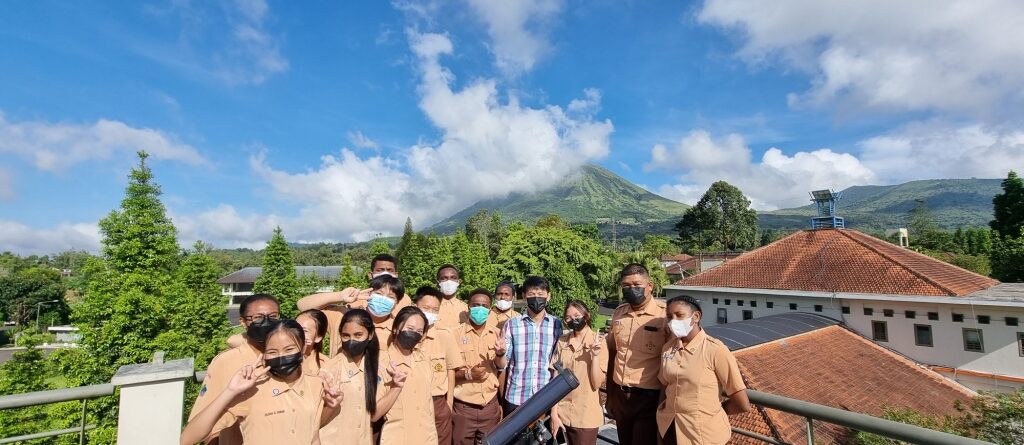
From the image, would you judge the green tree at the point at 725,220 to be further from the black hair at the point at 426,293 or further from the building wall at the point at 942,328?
the black hair at the point at 426,293

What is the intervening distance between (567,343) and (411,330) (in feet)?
4.84

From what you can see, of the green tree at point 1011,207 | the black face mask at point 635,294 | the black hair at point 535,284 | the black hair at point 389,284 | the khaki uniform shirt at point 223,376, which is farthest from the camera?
the green tree at point 1011,207

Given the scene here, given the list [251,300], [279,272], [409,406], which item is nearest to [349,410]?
[409,406]

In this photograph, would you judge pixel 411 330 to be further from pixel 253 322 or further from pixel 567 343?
pixel 567 343

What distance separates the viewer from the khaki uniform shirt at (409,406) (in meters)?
2.79

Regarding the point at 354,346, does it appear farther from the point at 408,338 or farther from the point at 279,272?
the point at 279,272

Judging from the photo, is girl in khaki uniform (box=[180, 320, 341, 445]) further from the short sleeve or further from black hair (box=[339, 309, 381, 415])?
the short sleeve

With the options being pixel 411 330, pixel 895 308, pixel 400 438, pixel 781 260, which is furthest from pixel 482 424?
pixel 781 260

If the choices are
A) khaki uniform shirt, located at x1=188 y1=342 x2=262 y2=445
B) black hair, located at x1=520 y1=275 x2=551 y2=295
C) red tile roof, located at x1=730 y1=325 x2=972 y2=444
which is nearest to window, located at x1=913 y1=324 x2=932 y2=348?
red tile roof, located at x1=730 y1=325 x2=972 y2=444

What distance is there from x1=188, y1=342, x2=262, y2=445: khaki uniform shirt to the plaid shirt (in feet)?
6.16

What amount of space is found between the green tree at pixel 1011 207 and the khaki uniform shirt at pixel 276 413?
49.8 metres

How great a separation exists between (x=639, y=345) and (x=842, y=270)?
21645mm

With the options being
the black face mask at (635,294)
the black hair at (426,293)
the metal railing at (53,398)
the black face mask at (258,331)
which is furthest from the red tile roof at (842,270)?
the metal railing at (53,398)

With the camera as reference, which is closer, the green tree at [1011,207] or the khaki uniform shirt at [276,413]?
the khaki uniform shirt at [276,413]
